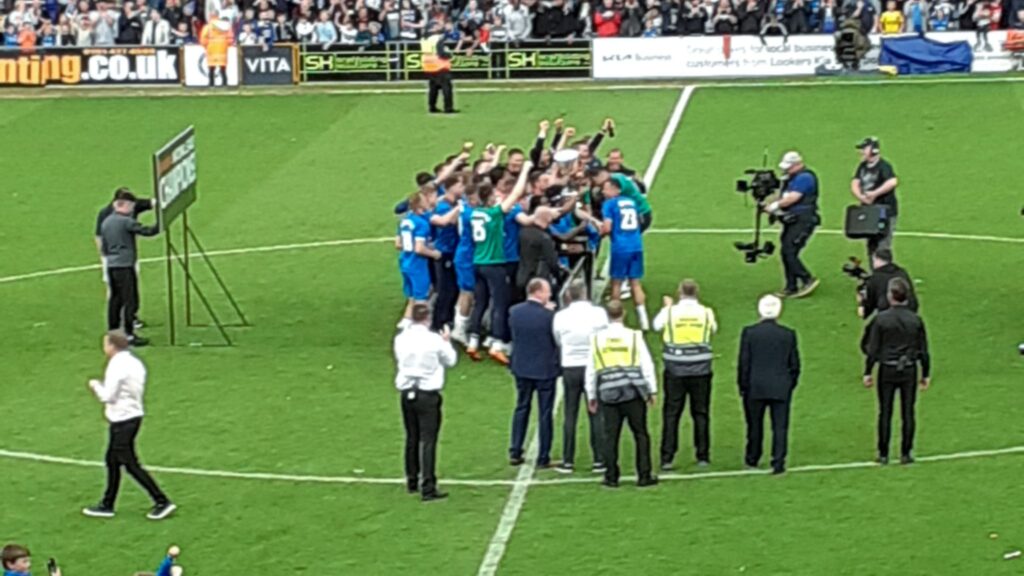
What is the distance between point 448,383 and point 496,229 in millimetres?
1751

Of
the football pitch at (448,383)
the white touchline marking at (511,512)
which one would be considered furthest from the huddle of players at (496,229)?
the white touchline marking at (511,512)

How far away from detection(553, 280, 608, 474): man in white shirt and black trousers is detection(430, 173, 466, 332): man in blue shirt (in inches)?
176

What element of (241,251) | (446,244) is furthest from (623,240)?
(241,251)

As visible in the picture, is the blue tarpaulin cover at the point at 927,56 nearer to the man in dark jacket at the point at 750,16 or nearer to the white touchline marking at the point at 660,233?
the man in dark jacket at the point at 750,16

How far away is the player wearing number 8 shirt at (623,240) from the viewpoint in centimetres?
2434

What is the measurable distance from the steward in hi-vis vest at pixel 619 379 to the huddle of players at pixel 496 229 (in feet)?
14.8

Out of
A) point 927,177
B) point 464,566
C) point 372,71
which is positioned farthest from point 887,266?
point 372,71

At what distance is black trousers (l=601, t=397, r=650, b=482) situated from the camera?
1862 cm

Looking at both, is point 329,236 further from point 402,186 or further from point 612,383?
point 612,383

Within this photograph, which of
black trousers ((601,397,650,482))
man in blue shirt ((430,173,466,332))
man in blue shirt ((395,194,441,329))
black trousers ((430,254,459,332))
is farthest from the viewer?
black trousers ((430,254,459,332))

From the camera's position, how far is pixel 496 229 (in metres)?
23.3

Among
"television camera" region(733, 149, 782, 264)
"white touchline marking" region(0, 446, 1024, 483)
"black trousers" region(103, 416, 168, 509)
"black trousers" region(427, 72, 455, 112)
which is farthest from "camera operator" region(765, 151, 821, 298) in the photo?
"black trousers" region(427, 72, 455, 112)

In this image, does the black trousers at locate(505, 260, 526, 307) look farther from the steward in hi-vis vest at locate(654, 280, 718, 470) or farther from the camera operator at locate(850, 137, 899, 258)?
the camera operator at locate(850, 137, 899, 258)

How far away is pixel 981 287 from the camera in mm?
26781
